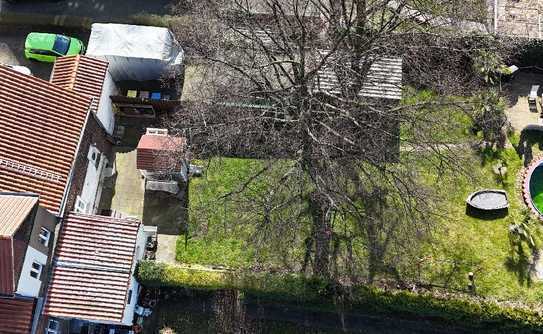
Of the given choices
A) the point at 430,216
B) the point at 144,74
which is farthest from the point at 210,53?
the point at 430,216

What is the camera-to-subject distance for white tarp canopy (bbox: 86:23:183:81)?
38094 millimetres

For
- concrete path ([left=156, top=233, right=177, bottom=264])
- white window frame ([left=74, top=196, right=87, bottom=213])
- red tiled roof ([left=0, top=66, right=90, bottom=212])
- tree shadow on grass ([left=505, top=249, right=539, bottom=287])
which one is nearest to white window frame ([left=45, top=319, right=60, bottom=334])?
red tiled roof ([left=0, top=66, right=90, bottom=212])

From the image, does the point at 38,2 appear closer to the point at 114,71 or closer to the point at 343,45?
the point at 114,71

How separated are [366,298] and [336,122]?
11425 millimetres

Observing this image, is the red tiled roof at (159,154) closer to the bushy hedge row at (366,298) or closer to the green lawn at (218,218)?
the green lawn at (218,218)

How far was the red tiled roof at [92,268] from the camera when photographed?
2980 cm

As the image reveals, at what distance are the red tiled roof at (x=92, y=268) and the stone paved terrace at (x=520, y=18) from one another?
99.4ft

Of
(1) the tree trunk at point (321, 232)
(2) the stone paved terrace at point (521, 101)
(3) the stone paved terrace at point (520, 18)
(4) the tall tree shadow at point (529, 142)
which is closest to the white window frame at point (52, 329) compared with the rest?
(1) the tree trunk at point (321, 232)

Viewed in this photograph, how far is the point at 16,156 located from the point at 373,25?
24530 millimetres

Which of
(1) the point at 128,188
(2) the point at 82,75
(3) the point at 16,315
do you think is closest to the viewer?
(3) the point at 16,315

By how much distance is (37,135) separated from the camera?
31.3 meters

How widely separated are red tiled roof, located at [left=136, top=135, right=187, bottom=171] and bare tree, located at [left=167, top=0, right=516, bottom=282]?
1453 mm

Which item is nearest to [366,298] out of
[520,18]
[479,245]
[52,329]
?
[479,245]

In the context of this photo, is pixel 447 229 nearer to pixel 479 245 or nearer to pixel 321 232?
pixel 479 245
